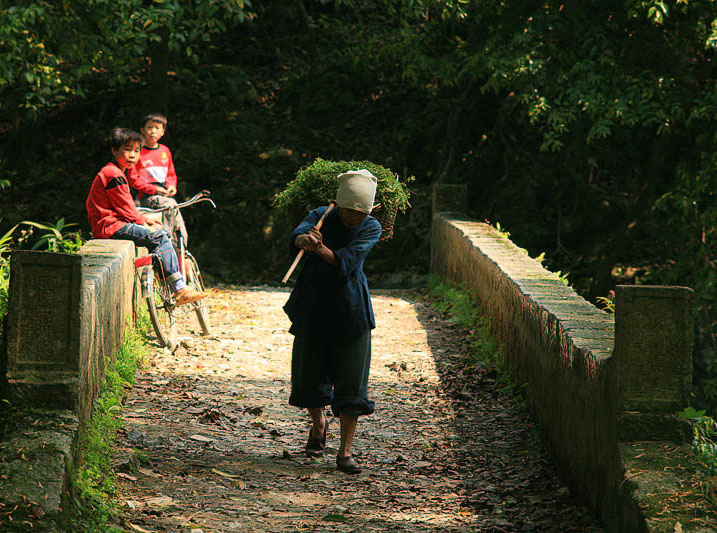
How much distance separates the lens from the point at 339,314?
5.36 metres

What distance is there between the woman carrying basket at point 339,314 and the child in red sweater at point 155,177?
3.78 m

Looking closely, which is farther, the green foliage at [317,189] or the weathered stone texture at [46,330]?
the green foliage at [317,189]

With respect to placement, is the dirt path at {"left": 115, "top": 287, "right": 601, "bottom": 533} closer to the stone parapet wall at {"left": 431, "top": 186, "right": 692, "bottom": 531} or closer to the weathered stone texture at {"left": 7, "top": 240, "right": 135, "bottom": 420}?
the stone parapet wall at {"left": 431, "top": 186, "right": 692, "bottom": 531}

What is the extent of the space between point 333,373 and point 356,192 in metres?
1.18

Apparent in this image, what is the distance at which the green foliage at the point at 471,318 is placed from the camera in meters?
8.38

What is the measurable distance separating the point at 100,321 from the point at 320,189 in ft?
8.82

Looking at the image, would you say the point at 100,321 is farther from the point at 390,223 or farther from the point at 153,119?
the point at 153,119

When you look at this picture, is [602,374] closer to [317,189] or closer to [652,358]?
[652,358]

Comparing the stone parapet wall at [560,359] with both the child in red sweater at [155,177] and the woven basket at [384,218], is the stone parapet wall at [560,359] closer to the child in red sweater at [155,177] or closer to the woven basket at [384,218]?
the woven basket at [384,218]

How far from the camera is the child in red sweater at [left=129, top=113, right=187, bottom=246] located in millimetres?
8828

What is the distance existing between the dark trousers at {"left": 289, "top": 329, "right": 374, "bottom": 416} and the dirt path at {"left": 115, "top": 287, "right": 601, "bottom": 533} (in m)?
0.46

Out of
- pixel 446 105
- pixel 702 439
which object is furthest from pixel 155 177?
pixel 446 105

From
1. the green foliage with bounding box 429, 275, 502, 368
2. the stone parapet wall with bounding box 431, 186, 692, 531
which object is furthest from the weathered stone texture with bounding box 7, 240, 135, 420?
the green foliage with bounding box 429, 275, 502, 368

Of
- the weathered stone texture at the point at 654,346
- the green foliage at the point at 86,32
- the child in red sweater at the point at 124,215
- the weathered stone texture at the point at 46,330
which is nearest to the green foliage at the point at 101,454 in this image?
the weathered stone texture at the point at 46,330
